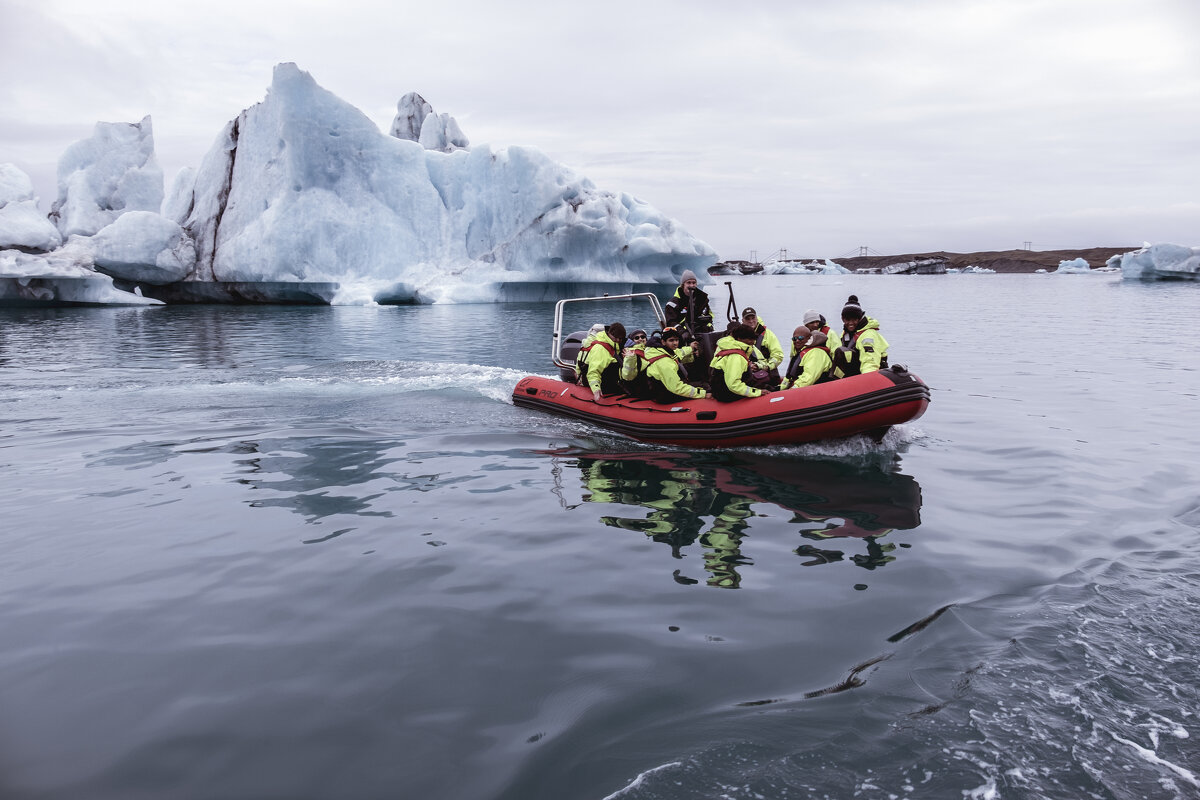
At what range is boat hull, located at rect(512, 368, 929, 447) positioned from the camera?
7.21m

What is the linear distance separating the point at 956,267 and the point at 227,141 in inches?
5143

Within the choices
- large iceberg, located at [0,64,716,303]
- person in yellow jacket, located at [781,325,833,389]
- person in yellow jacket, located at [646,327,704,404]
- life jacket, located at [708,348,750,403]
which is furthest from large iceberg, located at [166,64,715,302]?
life jacket, located at [708,348,750,403]

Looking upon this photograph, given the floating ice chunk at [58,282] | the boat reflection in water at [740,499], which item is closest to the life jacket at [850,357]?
the boat reflection in water at [740,499]

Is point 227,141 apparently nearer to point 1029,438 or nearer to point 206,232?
point 206,232

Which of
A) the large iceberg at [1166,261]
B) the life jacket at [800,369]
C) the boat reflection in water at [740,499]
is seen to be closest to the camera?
the boat reflection in water at [740,499]

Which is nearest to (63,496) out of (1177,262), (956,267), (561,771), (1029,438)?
(561,771)

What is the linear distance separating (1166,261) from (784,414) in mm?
53757

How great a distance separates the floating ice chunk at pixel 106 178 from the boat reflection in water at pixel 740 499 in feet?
113

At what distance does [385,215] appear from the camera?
31.8 metres

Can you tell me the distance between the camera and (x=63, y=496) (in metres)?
6.34

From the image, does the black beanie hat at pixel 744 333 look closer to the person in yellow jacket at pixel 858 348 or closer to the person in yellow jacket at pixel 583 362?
the person in yellow jacket at pixel 858 348

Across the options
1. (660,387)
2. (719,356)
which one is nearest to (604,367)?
(660,387)

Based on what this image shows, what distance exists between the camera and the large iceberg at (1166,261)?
1854 inches

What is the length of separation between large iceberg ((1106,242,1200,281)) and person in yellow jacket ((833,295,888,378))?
50472 mm
